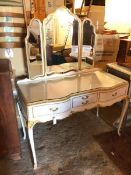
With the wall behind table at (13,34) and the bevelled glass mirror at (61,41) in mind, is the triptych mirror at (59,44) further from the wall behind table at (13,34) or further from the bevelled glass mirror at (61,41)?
the wall behind table at (13,34)

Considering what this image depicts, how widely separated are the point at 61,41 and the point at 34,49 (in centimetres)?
31

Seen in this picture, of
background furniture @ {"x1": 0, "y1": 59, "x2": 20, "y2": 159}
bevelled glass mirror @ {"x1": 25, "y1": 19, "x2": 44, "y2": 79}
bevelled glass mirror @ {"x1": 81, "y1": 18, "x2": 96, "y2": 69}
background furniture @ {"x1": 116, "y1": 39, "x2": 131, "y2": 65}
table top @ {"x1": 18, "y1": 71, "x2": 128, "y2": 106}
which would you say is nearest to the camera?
background furniture @ {"x1": 0, "y1": 59, "x2": 20, "y2": 159}

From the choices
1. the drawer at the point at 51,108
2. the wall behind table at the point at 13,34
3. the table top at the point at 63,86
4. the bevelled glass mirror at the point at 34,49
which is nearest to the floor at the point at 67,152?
the drawer at the point at 51,108

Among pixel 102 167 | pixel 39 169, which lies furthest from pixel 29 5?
pixel 102 167

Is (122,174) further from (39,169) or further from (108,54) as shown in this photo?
(108,54)

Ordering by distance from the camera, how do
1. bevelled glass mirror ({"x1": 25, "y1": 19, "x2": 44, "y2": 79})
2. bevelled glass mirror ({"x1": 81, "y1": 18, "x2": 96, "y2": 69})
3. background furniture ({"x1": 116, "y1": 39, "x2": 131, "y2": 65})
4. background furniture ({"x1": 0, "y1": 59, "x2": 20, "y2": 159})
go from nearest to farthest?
1. background furniture ({"x1": 0, "y1": 59, "x2": 20, "y2": 159})
2. bevelled glass mirror ({"x1": 25, "y1": 19, "x2": 44, "y2": 79})
3. bevelled glass mirror ({"x1": 81, "y1": 18, "x2": 96, "y2": 69})
4. background furniture ({"x1": 116, "y1": 39, "x2": 131, "y2": 65})

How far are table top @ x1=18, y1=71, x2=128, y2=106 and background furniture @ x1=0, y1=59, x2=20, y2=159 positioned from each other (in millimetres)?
145

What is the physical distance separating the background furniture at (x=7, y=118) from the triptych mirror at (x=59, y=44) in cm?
30

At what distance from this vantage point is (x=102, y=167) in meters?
1.62

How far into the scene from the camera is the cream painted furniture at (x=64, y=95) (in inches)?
57.2

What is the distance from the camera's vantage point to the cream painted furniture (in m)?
1.45

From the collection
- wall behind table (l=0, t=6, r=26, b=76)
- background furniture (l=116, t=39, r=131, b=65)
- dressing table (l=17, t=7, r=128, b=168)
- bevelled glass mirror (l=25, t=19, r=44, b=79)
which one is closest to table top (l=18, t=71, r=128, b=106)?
dressing table (l=17, t=7, r=128, b=168)

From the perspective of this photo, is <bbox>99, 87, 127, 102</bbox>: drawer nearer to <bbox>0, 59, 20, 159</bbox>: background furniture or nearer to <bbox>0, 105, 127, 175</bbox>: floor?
<bbox>0, 105, 127, 175</bbox>: floor

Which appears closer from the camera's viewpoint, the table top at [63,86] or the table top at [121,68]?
the table top at [63,86]
